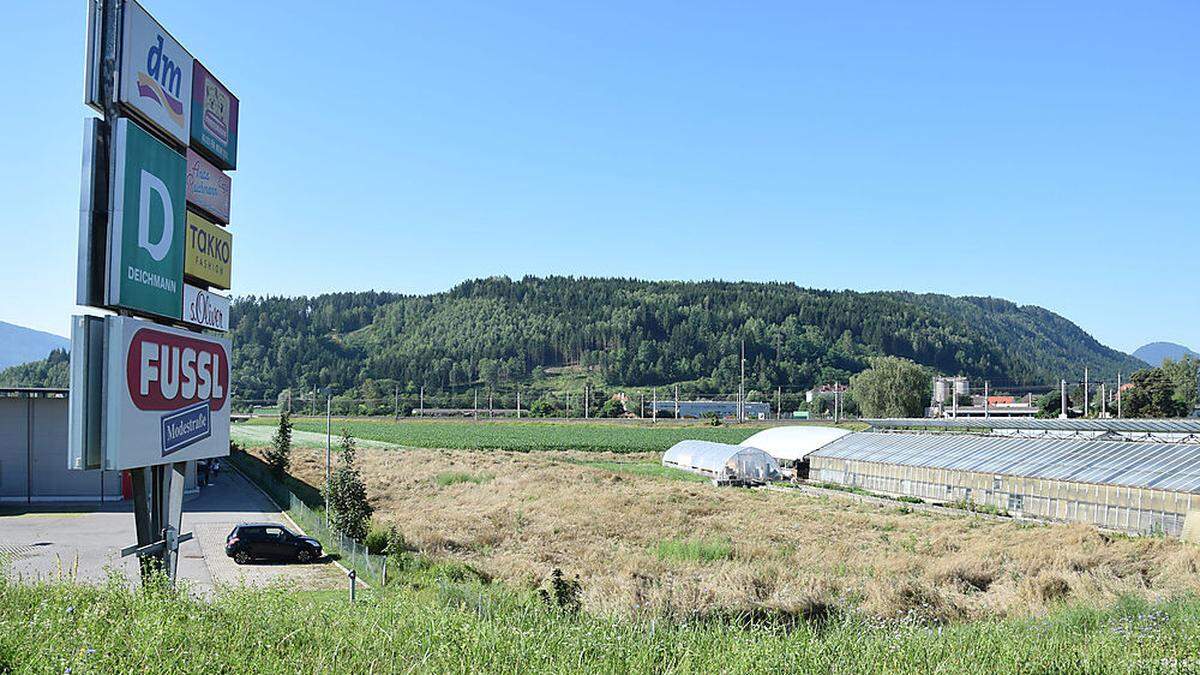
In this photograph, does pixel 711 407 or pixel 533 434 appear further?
pixel 711 407

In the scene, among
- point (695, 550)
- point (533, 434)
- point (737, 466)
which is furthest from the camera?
point (533, 434)

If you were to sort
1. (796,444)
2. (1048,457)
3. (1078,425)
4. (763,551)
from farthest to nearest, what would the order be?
(796,444), (1078,425), (1048,457), (763,551)

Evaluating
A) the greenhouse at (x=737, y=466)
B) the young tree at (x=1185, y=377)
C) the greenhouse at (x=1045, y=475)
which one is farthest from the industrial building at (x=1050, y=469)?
the young tree at (x=1185, y=377)

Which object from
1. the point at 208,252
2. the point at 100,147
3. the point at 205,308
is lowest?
the point at 205,308

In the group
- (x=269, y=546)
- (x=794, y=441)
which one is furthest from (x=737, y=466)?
(x=269, y=546)

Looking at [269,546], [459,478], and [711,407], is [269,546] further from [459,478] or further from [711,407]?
[711,407]

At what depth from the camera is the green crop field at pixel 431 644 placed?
7.31 meters

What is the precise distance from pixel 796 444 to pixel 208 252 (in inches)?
1964

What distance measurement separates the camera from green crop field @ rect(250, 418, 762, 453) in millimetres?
83312

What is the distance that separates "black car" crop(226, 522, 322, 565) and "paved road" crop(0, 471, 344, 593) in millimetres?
466

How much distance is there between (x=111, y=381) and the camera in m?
10.9

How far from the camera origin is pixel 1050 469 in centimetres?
3597

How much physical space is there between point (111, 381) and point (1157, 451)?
3630 centimetres

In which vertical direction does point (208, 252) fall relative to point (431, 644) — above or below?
above
